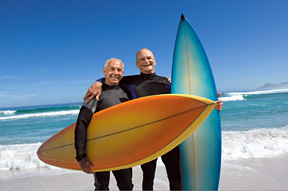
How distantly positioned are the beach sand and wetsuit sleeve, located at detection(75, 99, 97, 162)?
1479 mm

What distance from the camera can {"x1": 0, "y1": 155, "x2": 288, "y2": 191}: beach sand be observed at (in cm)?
253

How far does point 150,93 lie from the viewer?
178cm

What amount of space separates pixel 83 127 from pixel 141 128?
449mm

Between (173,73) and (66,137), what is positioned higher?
(173,73)

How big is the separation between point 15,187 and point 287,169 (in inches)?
163

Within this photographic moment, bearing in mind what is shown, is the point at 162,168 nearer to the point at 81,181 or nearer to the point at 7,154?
the point at 81,181

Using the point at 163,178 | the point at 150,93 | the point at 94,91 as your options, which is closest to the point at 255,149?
the point at 163,178

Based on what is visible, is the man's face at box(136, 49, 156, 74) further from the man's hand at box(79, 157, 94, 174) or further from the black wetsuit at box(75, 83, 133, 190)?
the man's hand at box(79, 157, 94, 174)

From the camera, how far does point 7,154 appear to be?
14.1 ft

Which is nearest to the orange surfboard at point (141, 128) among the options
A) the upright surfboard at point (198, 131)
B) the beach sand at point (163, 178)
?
the upright surfboard at point (198, 131)

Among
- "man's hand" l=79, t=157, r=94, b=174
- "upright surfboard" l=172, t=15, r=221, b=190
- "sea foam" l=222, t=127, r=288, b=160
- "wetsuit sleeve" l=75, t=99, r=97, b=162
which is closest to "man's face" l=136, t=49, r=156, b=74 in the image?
"upright surfboard" l=172, t=15, r=221, b=190

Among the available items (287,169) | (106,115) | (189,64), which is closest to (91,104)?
(106,115)

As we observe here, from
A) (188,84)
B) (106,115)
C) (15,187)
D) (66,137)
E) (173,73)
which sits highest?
(173,73)

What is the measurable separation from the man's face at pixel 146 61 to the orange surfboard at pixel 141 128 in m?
0.40
